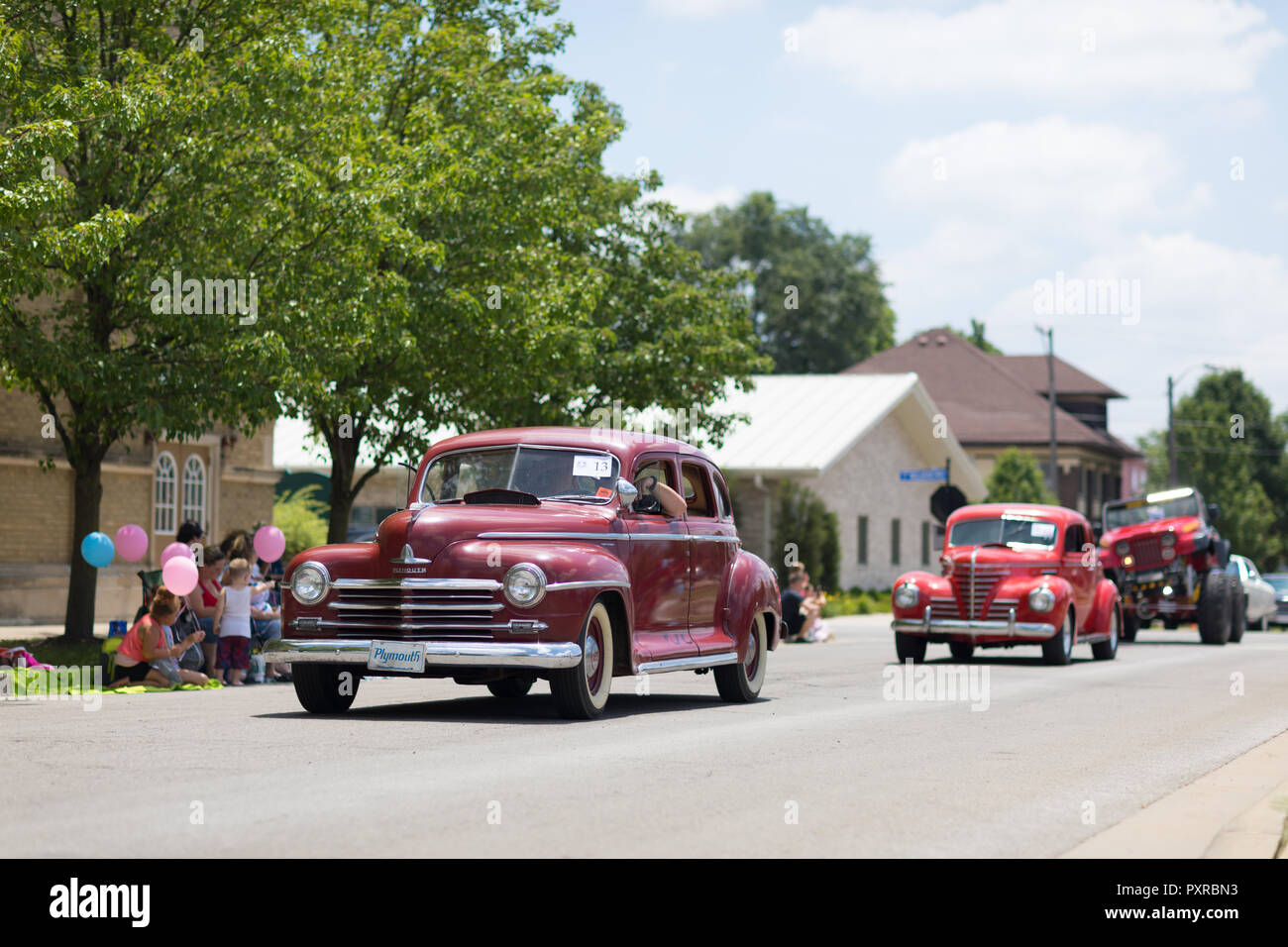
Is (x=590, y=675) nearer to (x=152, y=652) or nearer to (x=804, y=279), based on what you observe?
(x=152, y=652)

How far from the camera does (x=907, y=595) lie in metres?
21.9

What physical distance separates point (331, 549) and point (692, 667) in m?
3.03

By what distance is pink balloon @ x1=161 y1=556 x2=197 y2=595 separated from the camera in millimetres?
16188

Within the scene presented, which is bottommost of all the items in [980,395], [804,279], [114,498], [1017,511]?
[1017,511]

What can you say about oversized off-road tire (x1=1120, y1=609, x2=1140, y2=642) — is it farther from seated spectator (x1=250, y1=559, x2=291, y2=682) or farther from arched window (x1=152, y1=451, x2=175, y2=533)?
seated spectator (x1=250, y1=559, x2=291, y2=682)

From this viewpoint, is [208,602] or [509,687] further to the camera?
[208,602]

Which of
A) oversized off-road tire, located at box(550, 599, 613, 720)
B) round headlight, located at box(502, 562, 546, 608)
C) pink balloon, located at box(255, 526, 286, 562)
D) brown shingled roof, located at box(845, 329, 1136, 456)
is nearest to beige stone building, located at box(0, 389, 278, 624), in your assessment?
pink balloon, located at box(255, 526, 286, 562)

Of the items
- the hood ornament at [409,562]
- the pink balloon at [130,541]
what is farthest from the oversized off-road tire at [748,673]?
the pink balloon at [130,541]

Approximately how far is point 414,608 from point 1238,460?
74.7m

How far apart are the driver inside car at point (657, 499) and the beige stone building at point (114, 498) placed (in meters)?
12.2

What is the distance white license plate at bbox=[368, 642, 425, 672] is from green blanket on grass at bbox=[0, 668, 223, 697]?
434 cm

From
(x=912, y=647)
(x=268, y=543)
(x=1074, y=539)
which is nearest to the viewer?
(x=268, y=543)

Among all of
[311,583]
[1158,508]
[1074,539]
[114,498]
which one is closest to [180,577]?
[311,583]

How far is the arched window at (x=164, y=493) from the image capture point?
3045 centimetres
